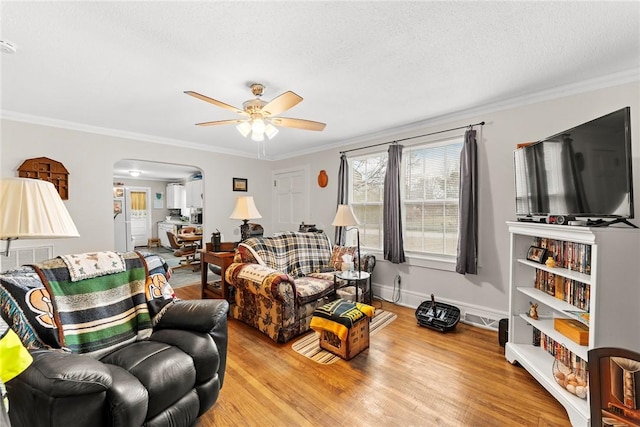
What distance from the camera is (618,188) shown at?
1.60 meters

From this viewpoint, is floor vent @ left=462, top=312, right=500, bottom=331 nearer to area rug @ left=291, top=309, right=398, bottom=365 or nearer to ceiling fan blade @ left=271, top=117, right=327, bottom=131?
area rug @ left=291, top=309, right=398, bottom=365

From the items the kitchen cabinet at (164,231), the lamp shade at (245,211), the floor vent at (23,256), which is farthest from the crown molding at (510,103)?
the kitchen cabinet at (164,231)

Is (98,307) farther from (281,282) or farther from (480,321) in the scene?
(480,321)

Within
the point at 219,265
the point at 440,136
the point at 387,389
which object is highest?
the point at 440,136

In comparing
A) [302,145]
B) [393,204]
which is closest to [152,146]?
[302,145]

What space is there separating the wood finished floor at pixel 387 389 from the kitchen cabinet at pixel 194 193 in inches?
208

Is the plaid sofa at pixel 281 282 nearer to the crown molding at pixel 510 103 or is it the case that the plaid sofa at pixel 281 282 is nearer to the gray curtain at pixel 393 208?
the gray curtain at pixel 393 208

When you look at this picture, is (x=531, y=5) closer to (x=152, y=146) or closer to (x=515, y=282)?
(x=515, y=282)

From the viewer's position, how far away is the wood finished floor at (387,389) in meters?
1.69

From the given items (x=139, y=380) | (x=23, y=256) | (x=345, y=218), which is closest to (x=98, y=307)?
(x=139, y=380)

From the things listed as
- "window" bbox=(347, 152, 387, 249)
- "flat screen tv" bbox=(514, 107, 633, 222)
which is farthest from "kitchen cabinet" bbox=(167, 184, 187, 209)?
"flat screen tv" bbox=(514, 107, 633, 222)

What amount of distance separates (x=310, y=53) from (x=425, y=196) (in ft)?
7.70

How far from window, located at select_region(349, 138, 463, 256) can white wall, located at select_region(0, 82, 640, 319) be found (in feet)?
0.84

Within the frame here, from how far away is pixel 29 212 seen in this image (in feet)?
3.48
